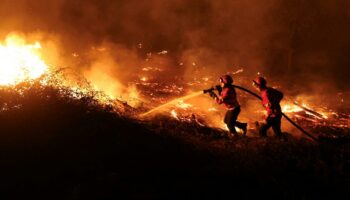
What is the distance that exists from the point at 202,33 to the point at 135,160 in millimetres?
21182

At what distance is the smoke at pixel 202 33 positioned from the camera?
23969 millimetres

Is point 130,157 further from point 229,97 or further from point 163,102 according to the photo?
point 163,102

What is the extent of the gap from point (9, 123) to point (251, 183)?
223 inches

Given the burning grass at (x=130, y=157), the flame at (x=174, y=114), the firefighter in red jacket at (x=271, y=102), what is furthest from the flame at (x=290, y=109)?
the firefighter in red jacket at (x=271, y=102)

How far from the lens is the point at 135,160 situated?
7.82m

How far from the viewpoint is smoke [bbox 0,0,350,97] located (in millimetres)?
23969

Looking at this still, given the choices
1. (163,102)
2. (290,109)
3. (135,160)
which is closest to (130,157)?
(135,160)

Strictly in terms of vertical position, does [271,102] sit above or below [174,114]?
below

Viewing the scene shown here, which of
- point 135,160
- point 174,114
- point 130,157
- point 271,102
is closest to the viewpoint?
point 135,160

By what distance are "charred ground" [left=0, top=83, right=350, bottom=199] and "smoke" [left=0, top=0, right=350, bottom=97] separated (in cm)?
1273

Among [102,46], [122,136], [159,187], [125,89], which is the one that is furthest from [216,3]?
[159,187]

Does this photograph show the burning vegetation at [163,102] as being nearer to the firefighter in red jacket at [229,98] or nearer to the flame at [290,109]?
the flame at [290,109]

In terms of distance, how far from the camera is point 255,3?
2911 cm

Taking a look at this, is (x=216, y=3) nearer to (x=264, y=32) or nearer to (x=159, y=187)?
(x=264, y=32)
